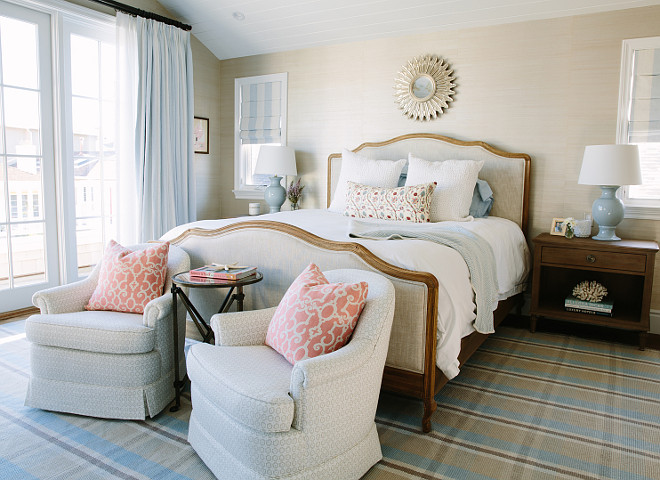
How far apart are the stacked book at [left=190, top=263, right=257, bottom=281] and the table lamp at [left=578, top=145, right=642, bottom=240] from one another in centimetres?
232

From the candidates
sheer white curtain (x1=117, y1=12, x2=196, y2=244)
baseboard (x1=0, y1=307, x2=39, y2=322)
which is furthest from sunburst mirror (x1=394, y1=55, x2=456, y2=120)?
baseboard (x1=0, y1=307, x2=39, y2=322)

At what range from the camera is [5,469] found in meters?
1.90

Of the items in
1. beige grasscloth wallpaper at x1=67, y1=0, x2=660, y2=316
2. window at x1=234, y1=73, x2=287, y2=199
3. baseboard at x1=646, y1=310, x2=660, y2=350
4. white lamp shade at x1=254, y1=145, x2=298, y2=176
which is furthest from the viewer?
window at x1=234, y1=73, x2=287, y2=199

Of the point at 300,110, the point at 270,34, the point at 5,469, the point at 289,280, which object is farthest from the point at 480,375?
the point at 270,34

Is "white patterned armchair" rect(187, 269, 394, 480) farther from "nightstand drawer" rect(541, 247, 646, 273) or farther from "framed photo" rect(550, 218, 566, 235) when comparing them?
"framed photo" rect(550, 218, 566, 235)

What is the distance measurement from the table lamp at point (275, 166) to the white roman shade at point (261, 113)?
403 millimetres

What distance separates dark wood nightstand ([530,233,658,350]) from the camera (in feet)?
10.7

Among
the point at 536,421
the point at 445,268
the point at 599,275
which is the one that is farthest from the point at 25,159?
the point at 599,275

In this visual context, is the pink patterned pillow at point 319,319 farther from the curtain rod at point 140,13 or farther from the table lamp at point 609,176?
the curtain rod at point 140,13

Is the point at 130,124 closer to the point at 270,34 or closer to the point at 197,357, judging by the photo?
the point at 270,34

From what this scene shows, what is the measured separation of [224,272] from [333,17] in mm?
2869

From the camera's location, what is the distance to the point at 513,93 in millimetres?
3941

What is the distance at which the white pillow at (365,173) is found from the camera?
3969 mm

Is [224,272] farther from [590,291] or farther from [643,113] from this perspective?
[643,113]
